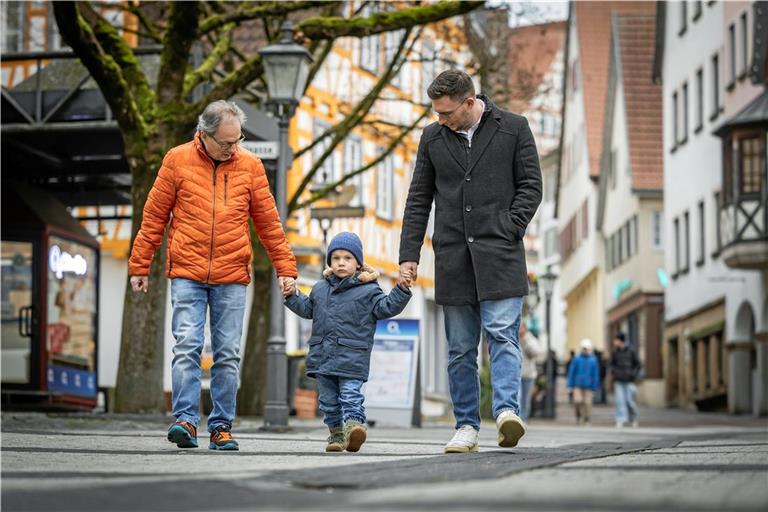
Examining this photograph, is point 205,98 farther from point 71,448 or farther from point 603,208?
point 603,208

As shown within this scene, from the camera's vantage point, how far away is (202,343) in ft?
33.7

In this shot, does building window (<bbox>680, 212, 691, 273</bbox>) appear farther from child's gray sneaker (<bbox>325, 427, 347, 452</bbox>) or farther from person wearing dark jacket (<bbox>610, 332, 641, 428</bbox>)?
child's gray sneaker (<bbox>325, 427, 347, 452</bbox>)

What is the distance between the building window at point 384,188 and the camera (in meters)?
43.3

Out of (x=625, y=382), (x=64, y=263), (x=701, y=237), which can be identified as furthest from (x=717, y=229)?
(x=64, y=263)

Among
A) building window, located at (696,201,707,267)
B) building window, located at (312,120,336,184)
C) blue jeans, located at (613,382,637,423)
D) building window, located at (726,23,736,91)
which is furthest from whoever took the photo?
building window, located at (696,201,707,267)

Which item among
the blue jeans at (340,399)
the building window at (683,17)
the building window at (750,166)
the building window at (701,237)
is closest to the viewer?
the blue jeans at (340,399)

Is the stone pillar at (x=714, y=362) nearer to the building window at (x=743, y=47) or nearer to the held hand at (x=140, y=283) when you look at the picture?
the building window at (x=743, y=47)

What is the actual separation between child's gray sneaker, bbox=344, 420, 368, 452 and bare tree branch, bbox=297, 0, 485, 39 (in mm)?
8590

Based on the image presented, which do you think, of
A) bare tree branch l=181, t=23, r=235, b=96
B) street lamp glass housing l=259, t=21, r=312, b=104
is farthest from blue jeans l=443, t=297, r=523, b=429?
bare tree branch l=181, t=23, r=235, b=96

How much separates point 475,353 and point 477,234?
688mm

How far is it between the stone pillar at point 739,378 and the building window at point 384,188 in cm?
884

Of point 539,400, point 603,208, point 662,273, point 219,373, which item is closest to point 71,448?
point 219,373

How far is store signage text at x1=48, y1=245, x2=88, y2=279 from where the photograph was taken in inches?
959

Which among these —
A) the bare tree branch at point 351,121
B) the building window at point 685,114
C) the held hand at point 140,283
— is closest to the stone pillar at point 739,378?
the building window at point 685,114
